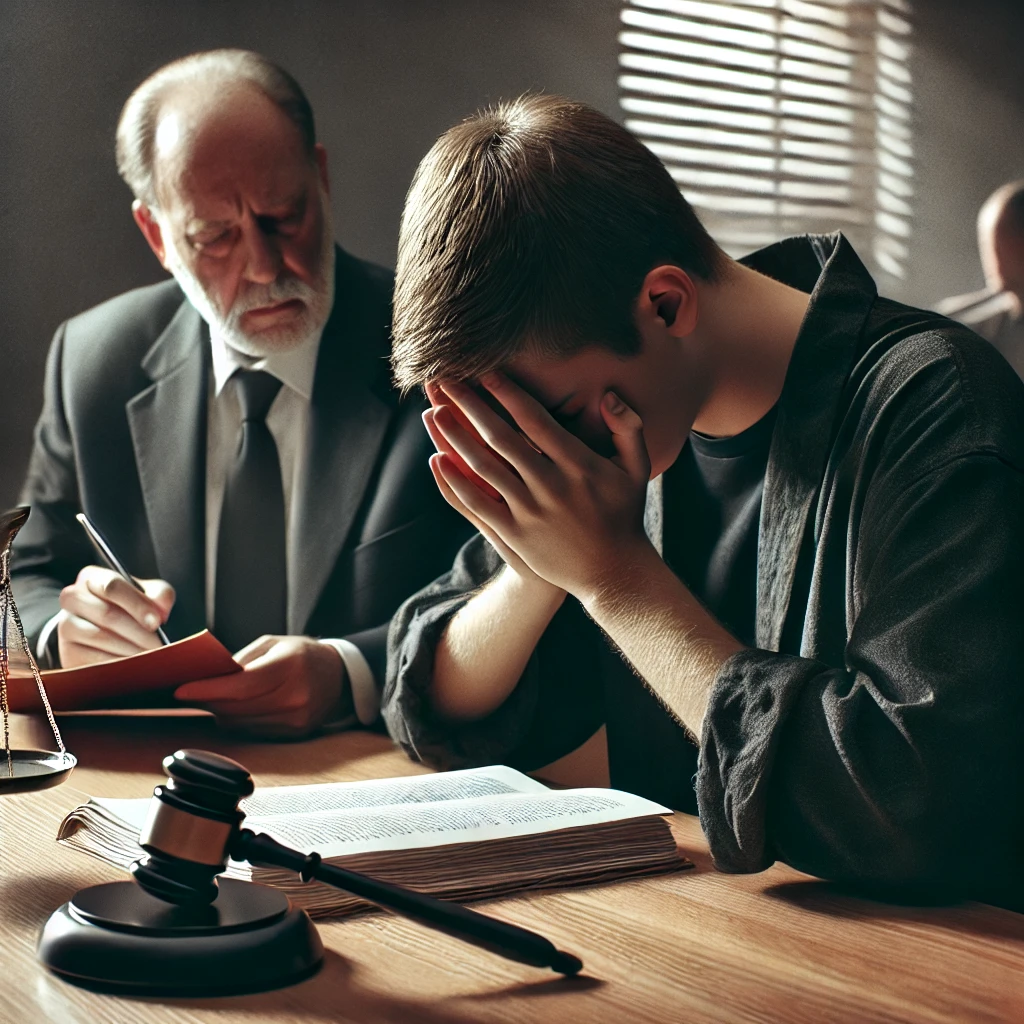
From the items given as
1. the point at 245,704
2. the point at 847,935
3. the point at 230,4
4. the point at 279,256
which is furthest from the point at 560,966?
the point at 230,4

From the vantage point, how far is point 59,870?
0.88 m

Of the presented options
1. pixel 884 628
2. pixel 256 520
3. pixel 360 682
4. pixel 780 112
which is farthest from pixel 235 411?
pixel 884 628

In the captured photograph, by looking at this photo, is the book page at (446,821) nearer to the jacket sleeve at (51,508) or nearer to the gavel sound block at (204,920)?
the gavel sound block at (204,920)

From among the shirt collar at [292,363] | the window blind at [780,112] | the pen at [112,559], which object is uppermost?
the window blind at [780,112]

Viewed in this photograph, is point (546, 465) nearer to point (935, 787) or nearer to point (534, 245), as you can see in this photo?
point (534, 245)

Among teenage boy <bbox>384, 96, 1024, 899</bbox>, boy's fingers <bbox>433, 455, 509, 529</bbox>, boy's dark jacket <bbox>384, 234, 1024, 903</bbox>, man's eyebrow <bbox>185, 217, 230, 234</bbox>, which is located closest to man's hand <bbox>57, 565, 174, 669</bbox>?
teenage boy <bbox>384, 96, 1024, 899</bbox>

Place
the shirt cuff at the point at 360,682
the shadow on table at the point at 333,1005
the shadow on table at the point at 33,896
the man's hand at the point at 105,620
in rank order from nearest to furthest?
the shadow on table at the point at 333,1005, the shadow on table at the point at 33,896, the shirt cuff at the point at 360,682, the man's hand at the point at 105,620

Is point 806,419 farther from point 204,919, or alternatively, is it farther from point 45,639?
point 45,639

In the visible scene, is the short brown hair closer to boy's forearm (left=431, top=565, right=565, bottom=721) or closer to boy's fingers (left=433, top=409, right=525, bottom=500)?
boy's fingers (left=433, top=409, right=525, bottom=500)

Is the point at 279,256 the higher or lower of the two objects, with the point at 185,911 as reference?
higher

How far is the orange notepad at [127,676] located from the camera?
1245 millimetres

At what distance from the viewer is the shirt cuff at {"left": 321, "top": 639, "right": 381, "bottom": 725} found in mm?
1485

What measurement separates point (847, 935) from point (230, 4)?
1645mm

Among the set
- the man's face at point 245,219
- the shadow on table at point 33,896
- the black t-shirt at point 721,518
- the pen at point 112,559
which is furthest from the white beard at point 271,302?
the shadow on table at point 33,896
